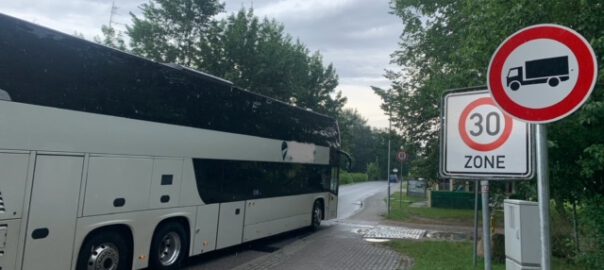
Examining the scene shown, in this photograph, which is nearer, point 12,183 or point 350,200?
point 12,183

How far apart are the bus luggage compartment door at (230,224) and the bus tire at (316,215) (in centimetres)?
471

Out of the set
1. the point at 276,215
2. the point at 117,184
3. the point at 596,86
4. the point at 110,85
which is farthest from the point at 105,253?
the point at 596,86

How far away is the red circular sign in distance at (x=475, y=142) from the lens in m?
3.28

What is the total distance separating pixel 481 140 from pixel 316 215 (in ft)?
38.9

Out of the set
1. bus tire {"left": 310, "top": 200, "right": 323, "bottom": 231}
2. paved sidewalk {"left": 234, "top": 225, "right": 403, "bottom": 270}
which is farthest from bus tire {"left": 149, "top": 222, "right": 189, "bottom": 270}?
bus tire {"left": 310, "top": 200, "right": 323, "bottom": 231}

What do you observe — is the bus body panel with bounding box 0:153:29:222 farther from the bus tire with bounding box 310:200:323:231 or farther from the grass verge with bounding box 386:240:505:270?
the bus tire with bounding box 310:200:323:231

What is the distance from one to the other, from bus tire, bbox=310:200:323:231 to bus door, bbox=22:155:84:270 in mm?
9196

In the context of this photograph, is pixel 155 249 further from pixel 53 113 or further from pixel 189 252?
pixel 53 113

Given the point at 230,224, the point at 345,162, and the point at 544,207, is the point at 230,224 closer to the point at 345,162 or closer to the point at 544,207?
the point at 345,162

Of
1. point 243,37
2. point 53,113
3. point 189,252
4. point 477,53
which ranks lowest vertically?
point 189,252

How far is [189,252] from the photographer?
8.62 meters

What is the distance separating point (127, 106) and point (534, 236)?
6182 millimetres

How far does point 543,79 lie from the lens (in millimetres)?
2779

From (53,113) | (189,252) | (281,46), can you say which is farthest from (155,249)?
(281,46)
